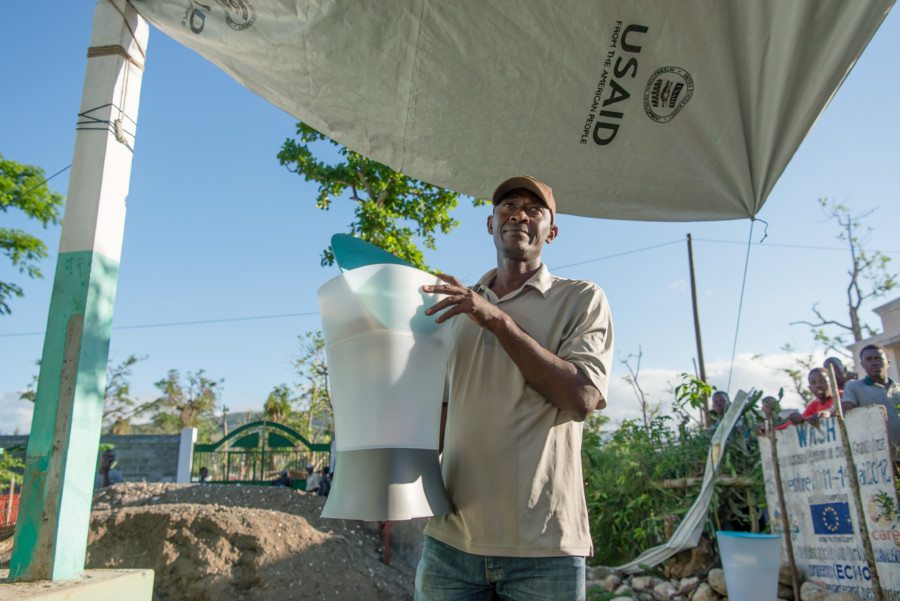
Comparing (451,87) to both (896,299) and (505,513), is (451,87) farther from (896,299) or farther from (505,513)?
(896,299)

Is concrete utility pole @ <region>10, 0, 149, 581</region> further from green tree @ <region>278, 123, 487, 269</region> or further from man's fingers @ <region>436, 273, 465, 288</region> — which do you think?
green tree @ <region>278, 123, 487, 269</region>

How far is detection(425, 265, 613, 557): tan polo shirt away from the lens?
4.29ft

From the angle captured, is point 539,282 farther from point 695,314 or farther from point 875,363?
point 695,314

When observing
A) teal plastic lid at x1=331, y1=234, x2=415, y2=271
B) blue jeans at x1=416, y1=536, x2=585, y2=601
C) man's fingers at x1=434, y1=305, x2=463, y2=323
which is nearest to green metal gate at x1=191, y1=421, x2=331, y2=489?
blue jeans at x1=416, y1=536, x2=585, y2=601

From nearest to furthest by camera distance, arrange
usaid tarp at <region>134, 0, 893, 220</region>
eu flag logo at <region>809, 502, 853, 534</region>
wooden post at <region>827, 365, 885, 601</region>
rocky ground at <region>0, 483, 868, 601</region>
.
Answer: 1. usaid tarp at <region>134, 0, 893, 220</region>
2. wooden post at <region>827, 365, 885, 601</region>
3. eu flag logo at <region>809, 502, 853, 534</region>
4. rocky ground at <region>0, 483, 868, 601</region>

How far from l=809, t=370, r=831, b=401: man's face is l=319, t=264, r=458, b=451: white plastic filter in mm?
4965

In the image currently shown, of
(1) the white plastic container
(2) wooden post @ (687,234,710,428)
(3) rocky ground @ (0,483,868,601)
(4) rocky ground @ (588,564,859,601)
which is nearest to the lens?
(1) the white plastic container

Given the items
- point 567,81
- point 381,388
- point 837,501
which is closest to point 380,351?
point 381,388

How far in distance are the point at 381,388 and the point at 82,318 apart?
2.86 ft

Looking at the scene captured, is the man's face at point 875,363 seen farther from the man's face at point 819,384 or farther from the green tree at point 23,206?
the green tree at point 23,206

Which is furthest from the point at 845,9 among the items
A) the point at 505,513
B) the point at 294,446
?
the point at 294,446

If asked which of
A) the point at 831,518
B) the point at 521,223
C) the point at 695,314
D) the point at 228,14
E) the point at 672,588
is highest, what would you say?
the point at 695,314

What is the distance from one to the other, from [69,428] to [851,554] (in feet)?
15.1

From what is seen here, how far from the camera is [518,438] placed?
136 centimetres
